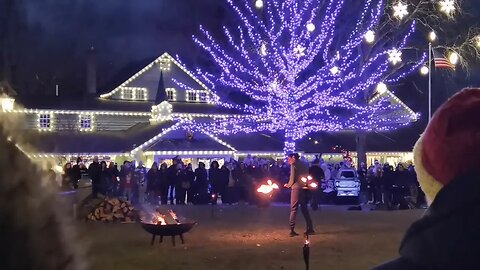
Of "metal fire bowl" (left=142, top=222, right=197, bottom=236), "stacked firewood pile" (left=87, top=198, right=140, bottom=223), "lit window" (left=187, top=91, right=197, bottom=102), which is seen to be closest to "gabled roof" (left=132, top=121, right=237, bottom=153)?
"lit window" (left=187, top=91, right=197, bottom=102)

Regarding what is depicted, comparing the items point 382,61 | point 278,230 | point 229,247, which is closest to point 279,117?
point 382,61

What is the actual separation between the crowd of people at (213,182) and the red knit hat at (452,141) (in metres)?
21.2

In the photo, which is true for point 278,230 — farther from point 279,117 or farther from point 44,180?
point 279,117

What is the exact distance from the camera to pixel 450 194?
1.50 meters

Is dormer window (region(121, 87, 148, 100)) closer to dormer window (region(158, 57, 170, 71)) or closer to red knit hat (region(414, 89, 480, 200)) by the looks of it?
dormer window (region(158, 57, 170, 71))

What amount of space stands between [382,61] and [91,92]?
81.1ft

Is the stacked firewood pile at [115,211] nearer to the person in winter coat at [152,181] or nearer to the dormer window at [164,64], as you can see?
the person in winter coat at [152,181]

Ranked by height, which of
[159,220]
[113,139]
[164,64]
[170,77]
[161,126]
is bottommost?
[159,220]

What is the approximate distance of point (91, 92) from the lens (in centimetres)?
5078

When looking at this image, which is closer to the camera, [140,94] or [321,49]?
[321,49]

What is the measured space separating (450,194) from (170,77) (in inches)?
1977

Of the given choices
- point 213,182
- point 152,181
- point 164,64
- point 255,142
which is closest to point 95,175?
point 152,181

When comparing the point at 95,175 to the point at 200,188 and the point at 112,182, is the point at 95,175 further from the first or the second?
the point at 200,188

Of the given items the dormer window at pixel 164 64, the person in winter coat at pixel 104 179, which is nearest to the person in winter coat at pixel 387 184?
the person in winter coat at pixel 104 179
